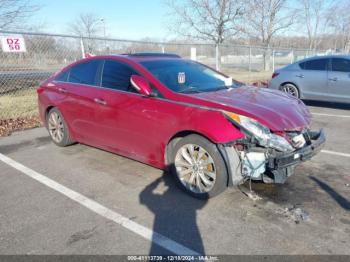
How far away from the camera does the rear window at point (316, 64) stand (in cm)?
874

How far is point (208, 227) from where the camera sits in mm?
3045

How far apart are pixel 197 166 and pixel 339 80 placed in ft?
21.5

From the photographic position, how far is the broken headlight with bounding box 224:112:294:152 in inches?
129

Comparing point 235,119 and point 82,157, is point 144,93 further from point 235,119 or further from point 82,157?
point 82,157

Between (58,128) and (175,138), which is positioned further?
(58,128)

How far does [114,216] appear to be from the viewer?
3.29 metres

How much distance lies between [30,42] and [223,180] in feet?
29.7

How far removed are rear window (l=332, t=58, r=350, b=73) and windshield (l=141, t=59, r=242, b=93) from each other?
5067mm

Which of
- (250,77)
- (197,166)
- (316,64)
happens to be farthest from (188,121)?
(250,77)

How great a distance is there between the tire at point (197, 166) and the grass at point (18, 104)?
6.03m

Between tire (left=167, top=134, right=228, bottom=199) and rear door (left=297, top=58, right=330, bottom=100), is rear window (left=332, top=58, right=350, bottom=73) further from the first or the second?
tire (left=167, top=134, right=228, bottom=199)

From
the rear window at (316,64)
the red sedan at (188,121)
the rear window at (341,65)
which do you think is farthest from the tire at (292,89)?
the red sedan at (188,121)

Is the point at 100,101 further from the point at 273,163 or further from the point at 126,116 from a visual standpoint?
the point at 273,163

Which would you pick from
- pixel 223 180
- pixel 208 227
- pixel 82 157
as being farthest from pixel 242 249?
pixel 82 157
